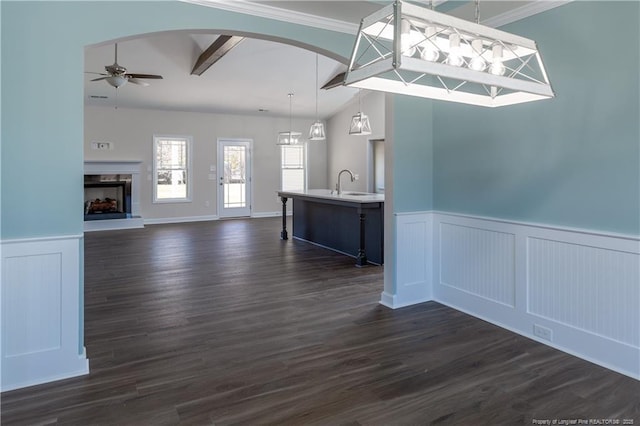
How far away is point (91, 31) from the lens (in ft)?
8.55

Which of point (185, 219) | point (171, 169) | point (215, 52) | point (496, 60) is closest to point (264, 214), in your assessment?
point (185, 219)

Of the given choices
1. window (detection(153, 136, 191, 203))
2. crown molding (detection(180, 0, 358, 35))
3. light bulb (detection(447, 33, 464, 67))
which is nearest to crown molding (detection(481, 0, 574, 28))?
crown molding (detection(180, 0, 358, 35))

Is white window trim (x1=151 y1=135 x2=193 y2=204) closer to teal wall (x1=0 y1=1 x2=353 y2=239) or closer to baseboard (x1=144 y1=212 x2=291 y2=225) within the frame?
baseboard (x1=144 y1=212 x2=291 y2=225)

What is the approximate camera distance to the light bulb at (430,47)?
5.70 ft

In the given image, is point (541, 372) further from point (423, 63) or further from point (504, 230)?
point (423, 63)

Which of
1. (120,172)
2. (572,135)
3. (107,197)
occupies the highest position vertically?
(120,172)

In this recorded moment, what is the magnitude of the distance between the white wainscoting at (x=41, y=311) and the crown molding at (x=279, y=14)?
1.87m

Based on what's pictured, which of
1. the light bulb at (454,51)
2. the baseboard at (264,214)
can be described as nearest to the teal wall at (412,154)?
the light bulb at (454,51)

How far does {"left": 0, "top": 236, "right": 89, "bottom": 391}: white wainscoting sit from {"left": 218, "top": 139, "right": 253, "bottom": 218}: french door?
826cm

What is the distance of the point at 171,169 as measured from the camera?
10.1 metres

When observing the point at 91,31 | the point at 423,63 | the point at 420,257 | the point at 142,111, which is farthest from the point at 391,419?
the point at 142,111

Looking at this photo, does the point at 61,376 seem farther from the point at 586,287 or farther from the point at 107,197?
the point at 107,197

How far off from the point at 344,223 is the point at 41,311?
4.52 meters

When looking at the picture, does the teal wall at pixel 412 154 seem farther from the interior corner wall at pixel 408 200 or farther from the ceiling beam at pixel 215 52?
the ceiling beam at pixel 215 52
